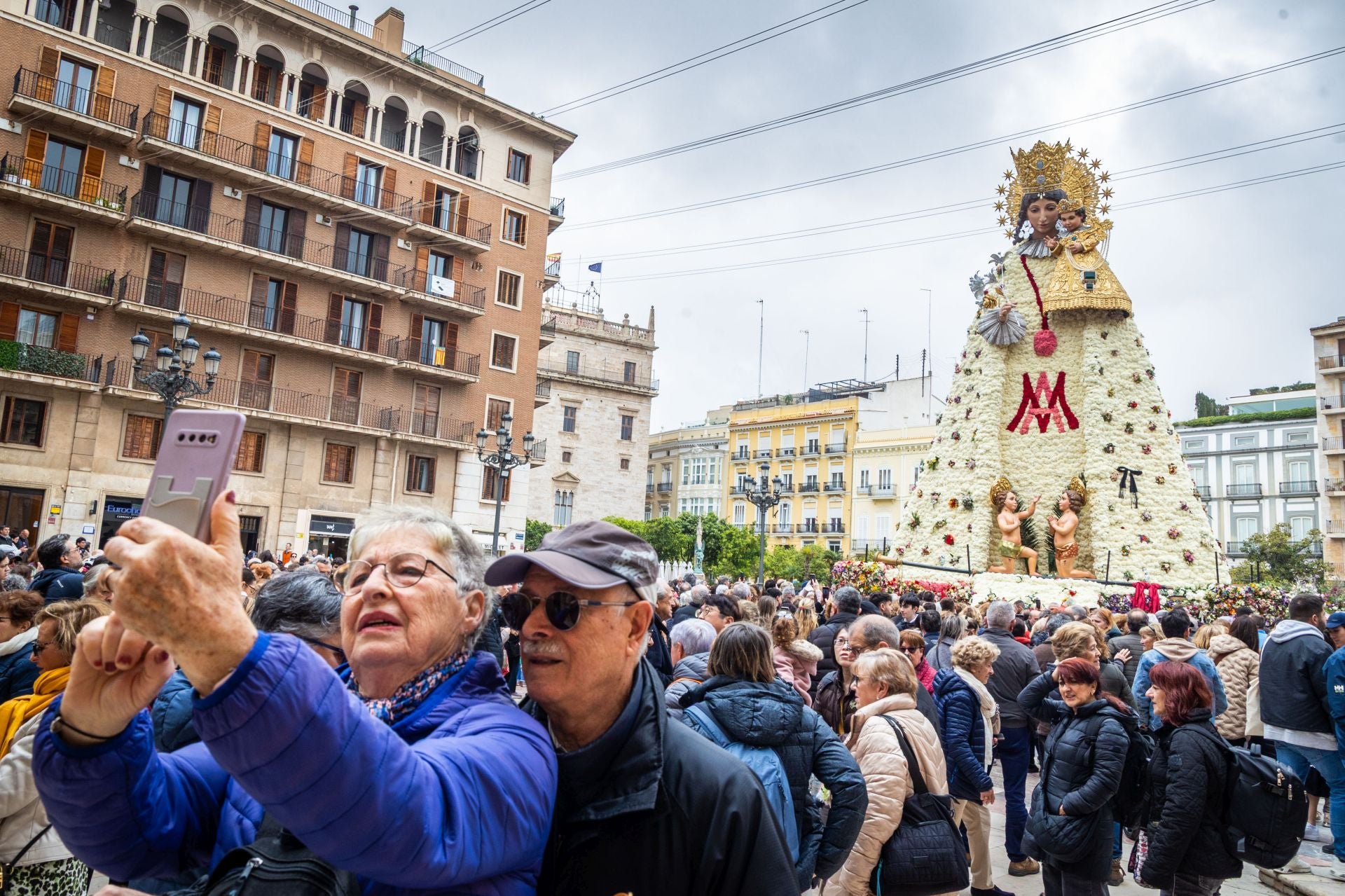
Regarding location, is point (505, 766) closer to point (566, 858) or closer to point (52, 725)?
point (566, 858)

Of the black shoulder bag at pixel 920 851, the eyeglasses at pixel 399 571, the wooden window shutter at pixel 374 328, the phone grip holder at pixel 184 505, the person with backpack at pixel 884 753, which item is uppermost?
the wooden window shutter at pixel 374 328

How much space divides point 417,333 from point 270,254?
5.01 metres

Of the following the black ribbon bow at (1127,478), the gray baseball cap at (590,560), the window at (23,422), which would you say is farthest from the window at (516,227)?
the gray baseball cap at (590,560)

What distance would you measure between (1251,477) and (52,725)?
200ft

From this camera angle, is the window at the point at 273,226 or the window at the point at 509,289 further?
the window at the point at 509,289

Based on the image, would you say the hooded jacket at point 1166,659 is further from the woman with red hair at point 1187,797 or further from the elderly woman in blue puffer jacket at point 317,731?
the elderly woman in blue puffer jacket at point 317,731

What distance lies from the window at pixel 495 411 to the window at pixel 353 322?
4.52 metres

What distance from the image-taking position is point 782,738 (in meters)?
3.49

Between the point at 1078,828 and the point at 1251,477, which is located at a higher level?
the point at 1251,477

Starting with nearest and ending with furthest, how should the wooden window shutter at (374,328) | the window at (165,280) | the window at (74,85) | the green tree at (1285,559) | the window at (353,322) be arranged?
the window at (74,85) < the window at (165,280) < the window at (353,322) < the wooden window shutter at (374,328) < the green tree at (1285,559)

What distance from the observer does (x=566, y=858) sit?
1715mm

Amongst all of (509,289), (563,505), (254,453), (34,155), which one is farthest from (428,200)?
(563,505)

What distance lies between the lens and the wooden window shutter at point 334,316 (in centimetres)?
2730

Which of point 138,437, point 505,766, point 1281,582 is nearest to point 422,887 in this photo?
point 505,766
